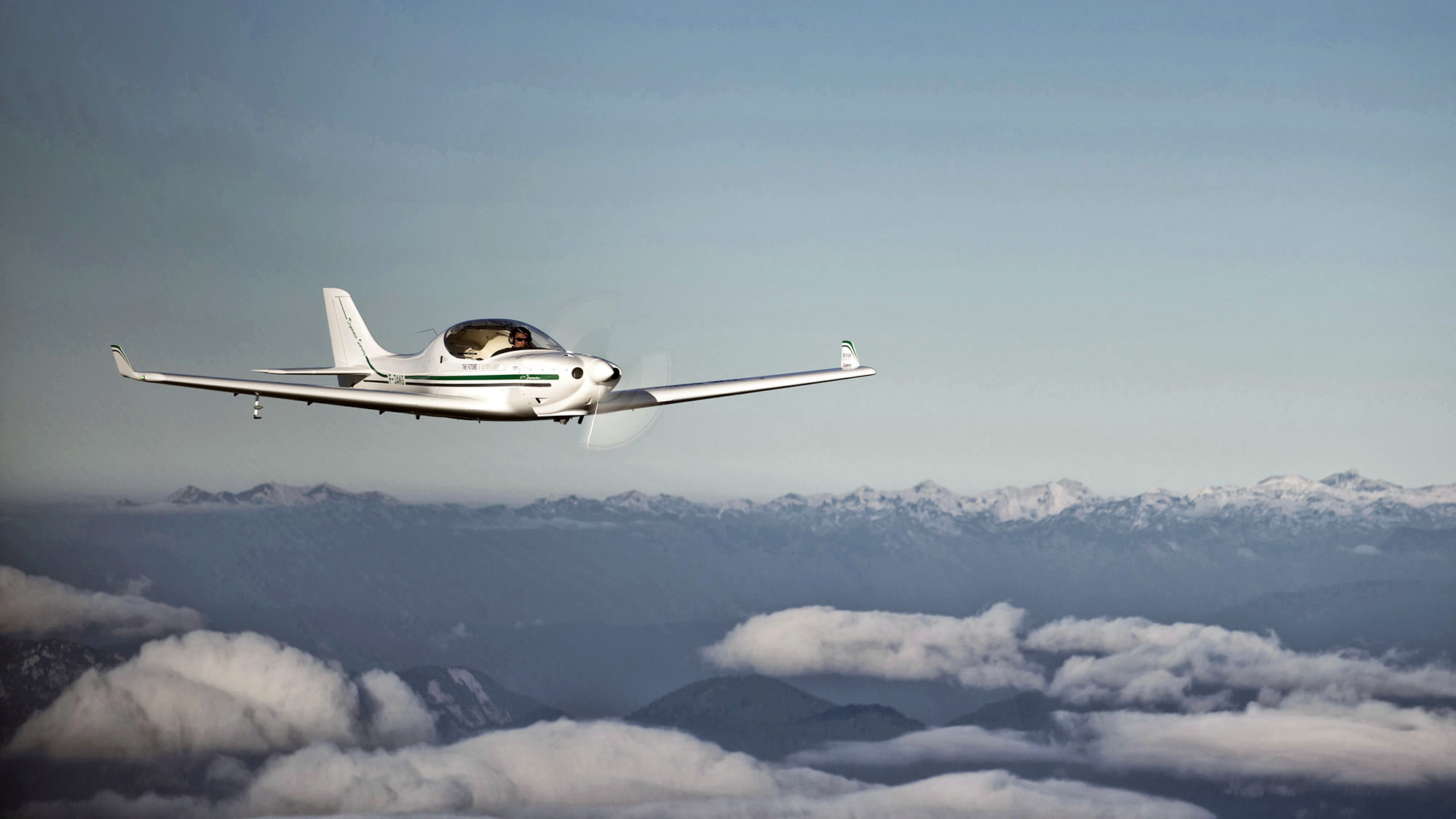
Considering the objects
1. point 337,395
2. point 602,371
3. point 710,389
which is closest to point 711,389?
point 710,389

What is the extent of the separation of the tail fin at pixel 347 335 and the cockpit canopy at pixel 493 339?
5.66m

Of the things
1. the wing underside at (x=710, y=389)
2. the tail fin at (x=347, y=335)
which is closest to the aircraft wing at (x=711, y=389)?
the wing underside at (x=710, y=389)

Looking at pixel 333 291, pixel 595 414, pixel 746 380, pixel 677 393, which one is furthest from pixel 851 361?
pixel 333 291

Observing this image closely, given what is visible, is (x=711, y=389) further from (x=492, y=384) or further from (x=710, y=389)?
(x=492, y=384)

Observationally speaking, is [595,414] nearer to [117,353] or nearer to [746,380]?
[746,380]

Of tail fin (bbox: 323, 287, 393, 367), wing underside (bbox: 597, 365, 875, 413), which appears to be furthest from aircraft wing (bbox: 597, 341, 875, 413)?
tail fin (bbox: 323, 287, 393, 367)

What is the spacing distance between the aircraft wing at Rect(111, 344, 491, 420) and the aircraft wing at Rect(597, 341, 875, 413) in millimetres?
3961

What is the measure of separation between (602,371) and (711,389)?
17.8 ft

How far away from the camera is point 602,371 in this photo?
2944cm

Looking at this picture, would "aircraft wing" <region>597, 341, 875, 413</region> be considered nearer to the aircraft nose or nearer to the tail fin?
the aircraft nose

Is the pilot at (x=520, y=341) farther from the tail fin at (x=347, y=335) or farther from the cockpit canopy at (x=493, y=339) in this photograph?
the tail fin at (x=347, y=335)

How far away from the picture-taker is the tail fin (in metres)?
35.3

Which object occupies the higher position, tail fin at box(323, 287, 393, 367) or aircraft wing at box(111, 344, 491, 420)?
tail fin at box(323, 287, 393, 367)

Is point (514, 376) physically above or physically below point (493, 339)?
below
